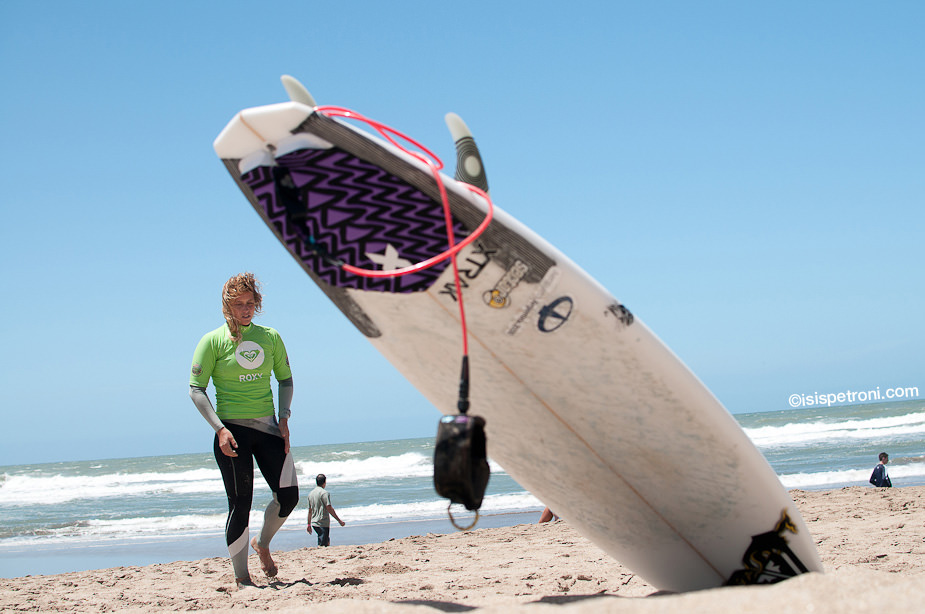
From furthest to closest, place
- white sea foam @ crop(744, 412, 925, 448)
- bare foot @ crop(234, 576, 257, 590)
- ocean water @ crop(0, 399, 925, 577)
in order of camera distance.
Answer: white sea foam @ crop(744, 412, 925, 448), ocean water @ crop(0, 399, 925, 577), bare foot @ crop(234, 576, 257, 590)

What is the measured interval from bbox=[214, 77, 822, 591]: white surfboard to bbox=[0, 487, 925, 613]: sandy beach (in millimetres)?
369

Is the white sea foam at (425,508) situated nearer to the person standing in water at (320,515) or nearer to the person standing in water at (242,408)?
the person standing in water at (320,515)

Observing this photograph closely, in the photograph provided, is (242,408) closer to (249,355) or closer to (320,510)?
(249,355)

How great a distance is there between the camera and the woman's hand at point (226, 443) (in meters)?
3.03

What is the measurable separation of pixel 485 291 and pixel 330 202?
0.56 m

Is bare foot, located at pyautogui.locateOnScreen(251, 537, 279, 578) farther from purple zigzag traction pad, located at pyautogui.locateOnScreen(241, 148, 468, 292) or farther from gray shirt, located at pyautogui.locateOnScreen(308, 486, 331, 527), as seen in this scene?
gray shirt, located at pyautogui.locateOnScreen(308, 486, 331, 527)

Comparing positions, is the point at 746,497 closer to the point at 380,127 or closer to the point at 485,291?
the point at 485,291

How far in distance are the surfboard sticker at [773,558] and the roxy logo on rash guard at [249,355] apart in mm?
2288

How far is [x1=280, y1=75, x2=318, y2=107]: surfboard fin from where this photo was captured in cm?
202

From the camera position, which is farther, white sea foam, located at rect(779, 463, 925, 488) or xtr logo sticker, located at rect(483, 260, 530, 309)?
white sea foam, located at rect(779, 463, 925, 488)

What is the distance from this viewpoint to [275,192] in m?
2.13

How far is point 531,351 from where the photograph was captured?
7.29ft

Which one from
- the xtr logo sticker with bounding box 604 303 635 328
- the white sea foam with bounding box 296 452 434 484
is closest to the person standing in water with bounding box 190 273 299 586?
the xtr logo sticker with bounding box 604 303 635 328

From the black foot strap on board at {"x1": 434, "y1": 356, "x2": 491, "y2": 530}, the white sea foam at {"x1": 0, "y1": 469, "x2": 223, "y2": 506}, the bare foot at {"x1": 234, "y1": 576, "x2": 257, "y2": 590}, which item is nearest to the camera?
the black foot strap on board at {"x1": 434, "y1": 356, "x2": 491, "y2": 530}
